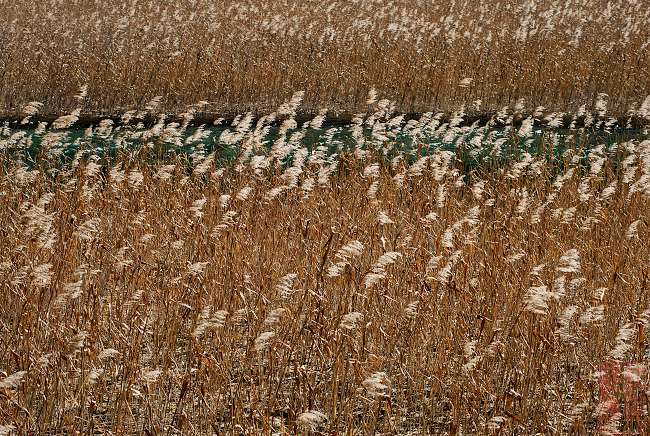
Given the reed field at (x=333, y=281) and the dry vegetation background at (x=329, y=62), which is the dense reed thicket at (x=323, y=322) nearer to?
the reed field at (x=333, y=281)

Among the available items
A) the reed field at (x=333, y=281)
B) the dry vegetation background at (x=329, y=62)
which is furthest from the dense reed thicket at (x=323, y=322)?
the dry vegetation background at (x=329, y=62)

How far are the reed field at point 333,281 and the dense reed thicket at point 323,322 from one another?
20 millimetres

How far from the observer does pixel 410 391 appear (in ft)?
12.5

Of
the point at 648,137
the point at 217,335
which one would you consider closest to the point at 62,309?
the point at 217,335

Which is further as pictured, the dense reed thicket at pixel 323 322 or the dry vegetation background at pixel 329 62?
the dry vegetation background at pixel 329 62

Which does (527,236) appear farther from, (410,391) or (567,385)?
(410,391)

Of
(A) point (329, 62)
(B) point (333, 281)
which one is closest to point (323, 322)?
(B) point (333, 281)

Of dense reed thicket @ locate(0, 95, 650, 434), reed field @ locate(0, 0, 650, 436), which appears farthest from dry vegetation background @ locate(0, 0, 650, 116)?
dense reed thicket @ locate(0, 95, 650, 434)

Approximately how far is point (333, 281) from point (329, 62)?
7682 millimetres

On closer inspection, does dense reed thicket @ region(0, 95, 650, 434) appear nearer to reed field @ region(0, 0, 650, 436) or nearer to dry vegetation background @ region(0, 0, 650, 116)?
reed field @ region(0, 0, 650, 436)

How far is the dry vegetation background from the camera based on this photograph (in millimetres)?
11477

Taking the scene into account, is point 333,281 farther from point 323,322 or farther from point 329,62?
point 329,62

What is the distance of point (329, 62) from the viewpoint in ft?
39.4

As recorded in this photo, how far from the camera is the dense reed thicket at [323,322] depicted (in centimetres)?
348
